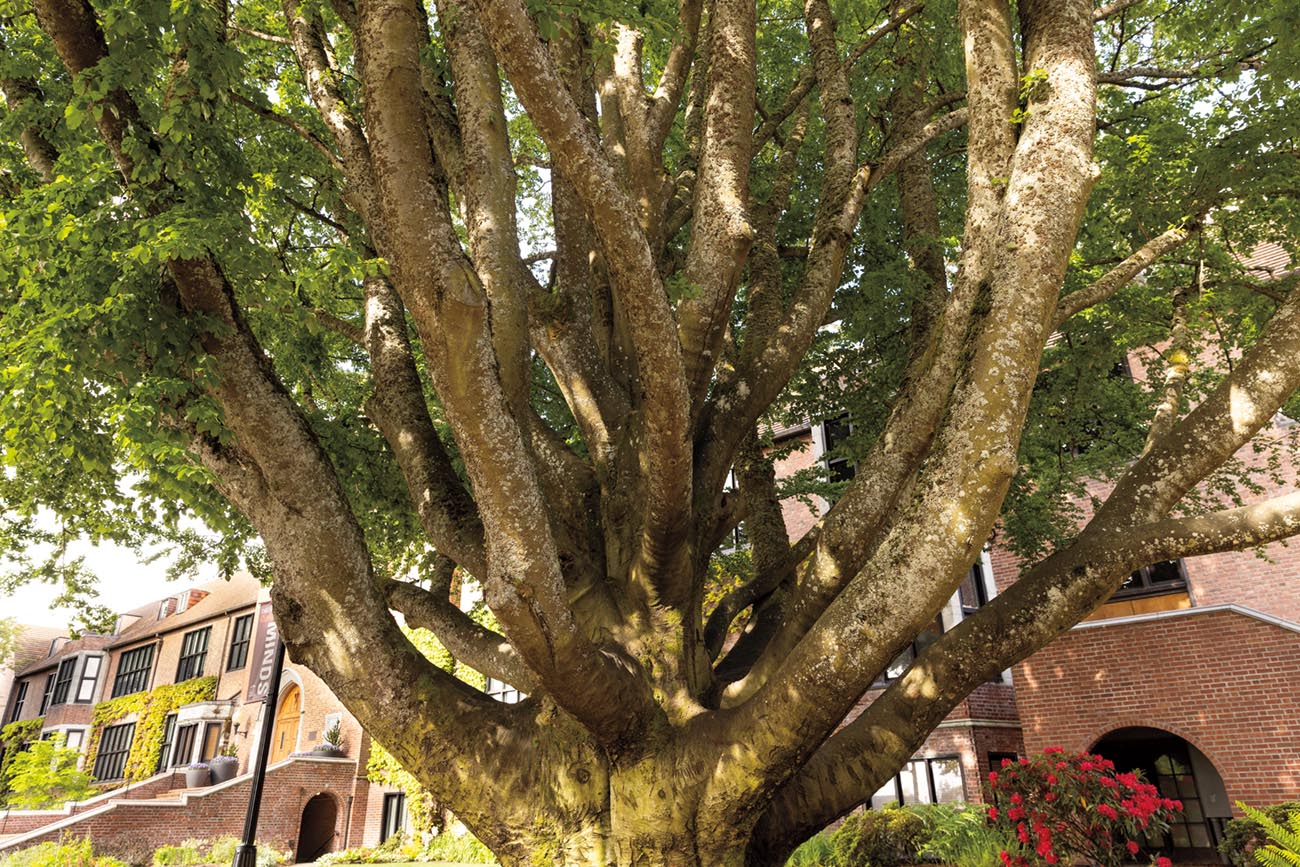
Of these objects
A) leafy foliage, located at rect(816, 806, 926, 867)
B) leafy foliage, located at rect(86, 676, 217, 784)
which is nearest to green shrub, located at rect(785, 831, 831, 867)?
leafy foliage, located at rect(816, 806, 926, 867)

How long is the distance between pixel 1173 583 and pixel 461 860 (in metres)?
16.0

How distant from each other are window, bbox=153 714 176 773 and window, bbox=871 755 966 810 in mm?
27390

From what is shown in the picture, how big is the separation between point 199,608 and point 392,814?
Answer: 52.4ft

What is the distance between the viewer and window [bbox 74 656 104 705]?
35.0m

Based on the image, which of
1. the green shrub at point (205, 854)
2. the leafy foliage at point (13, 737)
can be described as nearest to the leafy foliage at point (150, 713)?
the leafy foliage at point (13, 737)

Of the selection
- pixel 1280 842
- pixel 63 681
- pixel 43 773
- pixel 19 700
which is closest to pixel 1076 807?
pixel 1280 842

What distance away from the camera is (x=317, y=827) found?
2458 cm

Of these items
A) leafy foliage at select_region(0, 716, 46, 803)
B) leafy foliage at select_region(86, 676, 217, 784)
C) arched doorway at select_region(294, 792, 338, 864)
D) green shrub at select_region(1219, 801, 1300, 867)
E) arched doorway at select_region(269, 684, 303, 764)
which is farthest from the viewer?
leafy foliage at select_region(86, 676, 217, 784)

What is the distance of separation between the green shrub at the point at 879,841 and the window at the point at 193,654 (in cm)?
2894

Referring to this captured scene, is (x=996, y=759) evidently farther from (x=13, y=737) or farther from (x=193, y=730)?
(x=13, y=737)

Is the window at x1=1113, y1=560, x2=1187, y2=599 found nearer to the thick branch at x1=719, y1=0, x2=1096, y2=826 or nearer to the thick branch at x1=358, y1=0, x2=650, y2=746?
the thick branch at x1=719, y1=0, x2=1096, y2=826

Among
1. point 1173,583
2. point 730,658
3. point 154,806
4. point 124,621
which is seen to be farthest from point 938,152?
point 124,621

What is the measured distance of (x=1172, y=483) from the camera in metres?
4.25

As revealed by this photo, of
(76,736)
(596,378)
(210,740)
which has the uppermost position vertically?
(596,378)
